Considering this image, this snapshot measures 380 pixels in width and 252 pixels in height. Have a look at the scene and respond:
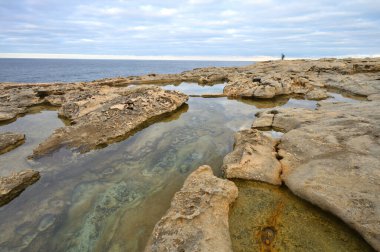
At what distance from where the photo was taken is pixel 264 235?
17.5 feet

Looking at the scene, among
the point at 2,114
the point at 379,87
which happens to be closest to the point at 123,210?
the point at 2,114

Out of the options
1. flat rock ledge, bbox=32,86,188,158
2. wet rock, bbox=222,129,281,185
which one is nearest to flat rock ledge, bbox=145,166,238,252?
wet rock, bbox=222,129,281,185

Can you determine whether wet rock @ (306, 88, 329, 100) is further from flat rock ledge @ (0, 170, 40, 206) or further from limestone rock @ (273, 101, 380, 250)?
flat rock ledge @ (0, 170, 40, 206)

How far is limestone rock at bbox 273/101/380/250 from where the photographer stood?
17.7ft

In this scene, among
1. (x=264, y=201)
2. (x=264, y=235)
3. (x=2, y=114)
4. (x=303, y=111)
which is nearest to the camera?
(x=264, y=235)

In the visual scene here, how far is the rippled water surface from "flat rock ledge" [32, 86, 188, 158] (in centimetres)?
56

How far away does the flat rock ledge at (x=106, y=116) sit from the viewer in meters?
10.3

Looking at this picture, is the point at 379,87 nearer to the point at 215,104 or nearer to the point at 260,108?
the point at 260,108

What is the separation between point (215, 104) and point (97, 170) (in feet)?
34.7

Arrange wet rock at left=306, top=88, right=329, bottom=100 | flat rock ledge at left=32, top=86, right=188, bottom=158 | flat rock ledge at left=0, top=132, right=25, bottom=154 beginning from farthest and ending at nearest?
wet rock at left=306, top=88, right=329, bottom=100
flat rock ledge at left=32, top=86, right=188, bottom=158
flat rock ledge at left=0, top=132, right=25, bottom=154

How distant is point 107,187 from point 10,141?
603 centimetres

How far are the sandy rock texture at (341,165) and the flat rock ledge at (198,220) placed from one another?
2115 mm

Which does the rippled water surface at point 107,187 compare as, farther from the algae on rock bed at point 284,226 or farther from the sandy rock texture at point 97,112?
the sandy rock texture at point 97,112

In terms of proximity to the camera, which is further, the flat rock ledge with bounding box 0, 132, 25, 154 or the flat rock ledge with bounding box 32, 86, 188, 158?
the flat rock ledge with bounding box 32, 86, 188, 158
